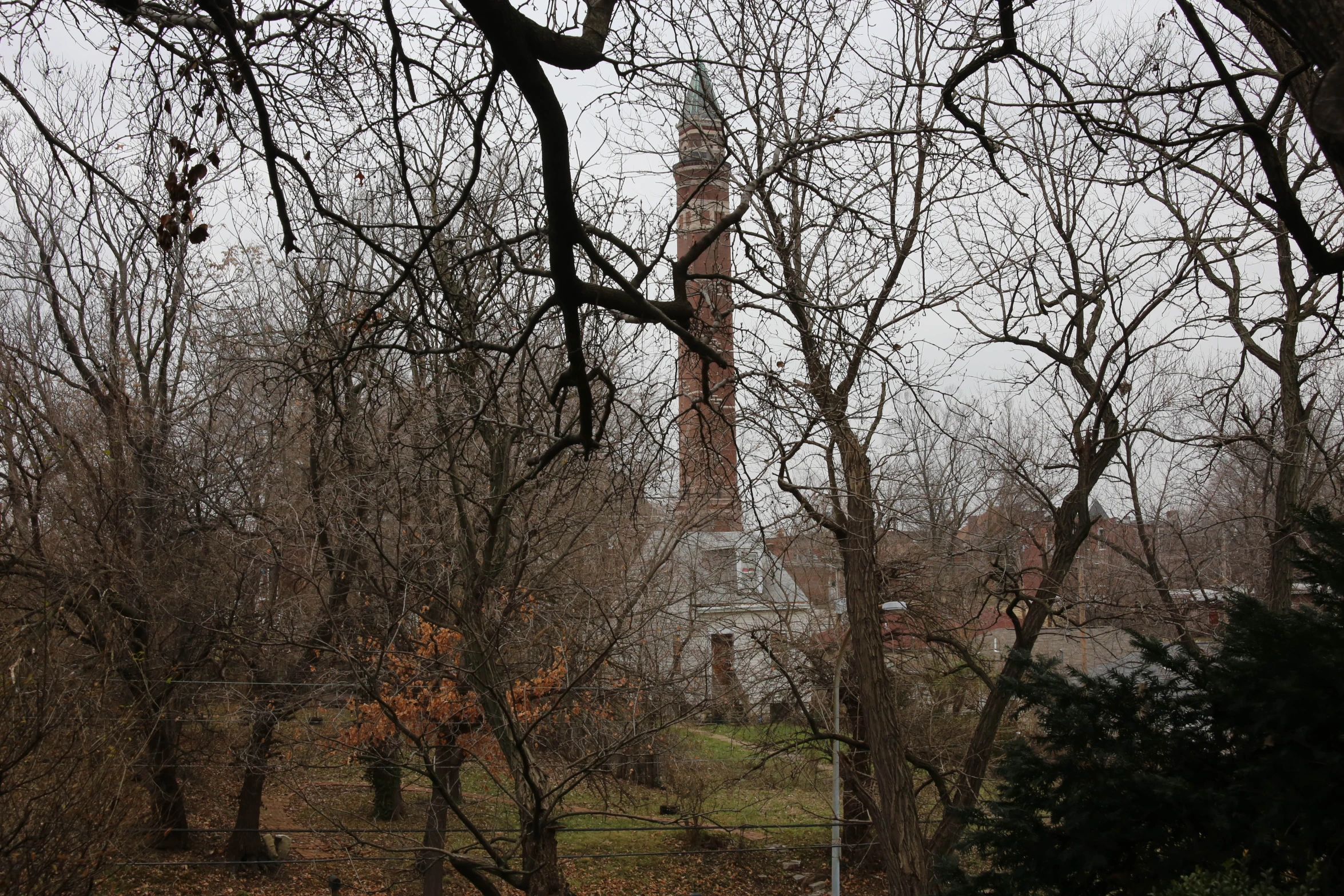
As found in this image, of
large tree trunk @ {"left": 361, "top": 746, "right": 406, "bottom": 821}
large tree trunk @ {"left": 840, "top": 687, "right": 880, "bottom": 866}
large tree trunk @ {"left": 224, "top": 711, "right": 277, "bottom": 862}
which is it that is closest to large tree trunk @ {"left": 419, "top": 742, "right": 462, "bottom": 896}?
large tree trunk @ {"left": 361, "top": 746, "right": 406, "bottom": 821}

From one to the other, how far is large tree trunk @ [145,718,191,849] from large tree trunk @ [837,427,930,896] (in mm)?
8462

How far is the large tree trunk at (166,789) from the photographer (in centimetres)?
1297

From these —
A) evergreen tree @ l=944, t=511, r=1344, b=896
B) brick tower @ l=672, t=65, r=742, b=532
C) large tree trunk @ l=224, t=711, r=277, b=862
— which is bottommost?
large tree trunk @ l=224, t=711, r=277, b=862

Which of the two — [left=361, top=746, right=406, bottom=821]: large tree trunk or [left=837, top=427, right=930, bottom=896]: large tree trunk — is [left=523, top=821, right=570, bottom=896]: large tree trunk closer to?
[left=837, top=427, right=930, bottom=896]: large tree trunk

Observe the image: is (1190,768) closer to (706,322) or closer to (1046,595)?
(706,322)

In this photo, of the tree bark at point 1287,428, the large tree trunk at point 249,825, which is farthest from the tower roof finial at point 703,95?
the large tree trunk at point 249,825

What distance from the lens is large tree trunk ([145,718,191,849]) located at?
12969mm

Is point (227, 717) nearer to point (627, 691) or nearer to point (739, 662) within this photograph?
point (627, 691)

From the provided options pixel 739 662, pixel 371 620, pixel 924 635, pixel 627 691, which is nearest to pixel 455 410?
pixel 627 691

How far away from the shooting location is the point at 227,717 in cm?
1307

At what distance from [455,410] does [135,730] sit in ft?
23.4

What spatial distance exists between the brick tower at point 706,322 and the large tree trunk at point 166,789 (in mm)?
7600

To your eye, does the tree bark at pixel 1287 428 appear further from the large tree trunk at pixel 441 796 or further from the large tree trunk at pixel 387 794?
the large tree trunk at pixel 387 794

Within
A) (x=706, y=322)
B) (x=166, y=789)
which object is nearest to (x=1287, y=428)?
(x=706, y=322)
